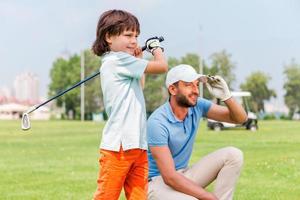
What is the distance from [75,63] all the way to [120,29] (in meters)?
79.9

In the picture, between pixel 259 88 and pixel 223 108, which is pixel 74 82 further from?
pixel 223 108

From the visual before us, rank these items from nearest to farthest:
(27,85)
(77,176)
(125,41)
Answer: (125,41)
(77,176)
(27,85)

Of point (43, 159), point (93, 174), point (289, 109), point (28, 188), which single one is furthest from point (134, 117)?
point (289, 109)

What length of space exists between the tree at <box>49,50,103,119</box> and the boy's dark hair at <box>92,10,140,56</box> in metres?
66.0

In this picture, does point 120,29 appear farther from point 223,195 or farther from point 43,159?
point 43,159

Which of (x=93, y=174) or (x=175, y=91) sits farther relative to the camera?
(x=93, y=174)

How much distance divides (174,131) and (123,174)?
1.69 feet

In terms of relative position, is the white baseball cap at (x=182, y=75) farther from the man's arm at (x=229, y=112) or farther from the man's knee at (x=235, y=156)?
the man's knee at (x=235, y=156)

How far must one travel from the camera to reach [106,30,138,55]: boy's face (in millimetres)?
4159

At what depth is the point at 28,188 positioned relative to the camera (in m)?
7.54

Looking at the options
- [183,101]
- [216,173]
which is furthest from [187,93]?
[216,173]

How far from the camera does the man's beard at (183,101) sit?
437 cm

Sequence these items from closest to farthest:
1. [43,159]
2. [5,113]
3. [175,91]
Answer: [175,91] → [43,159] → [5,113]

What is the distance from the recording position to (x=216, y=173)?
461 centimetres
